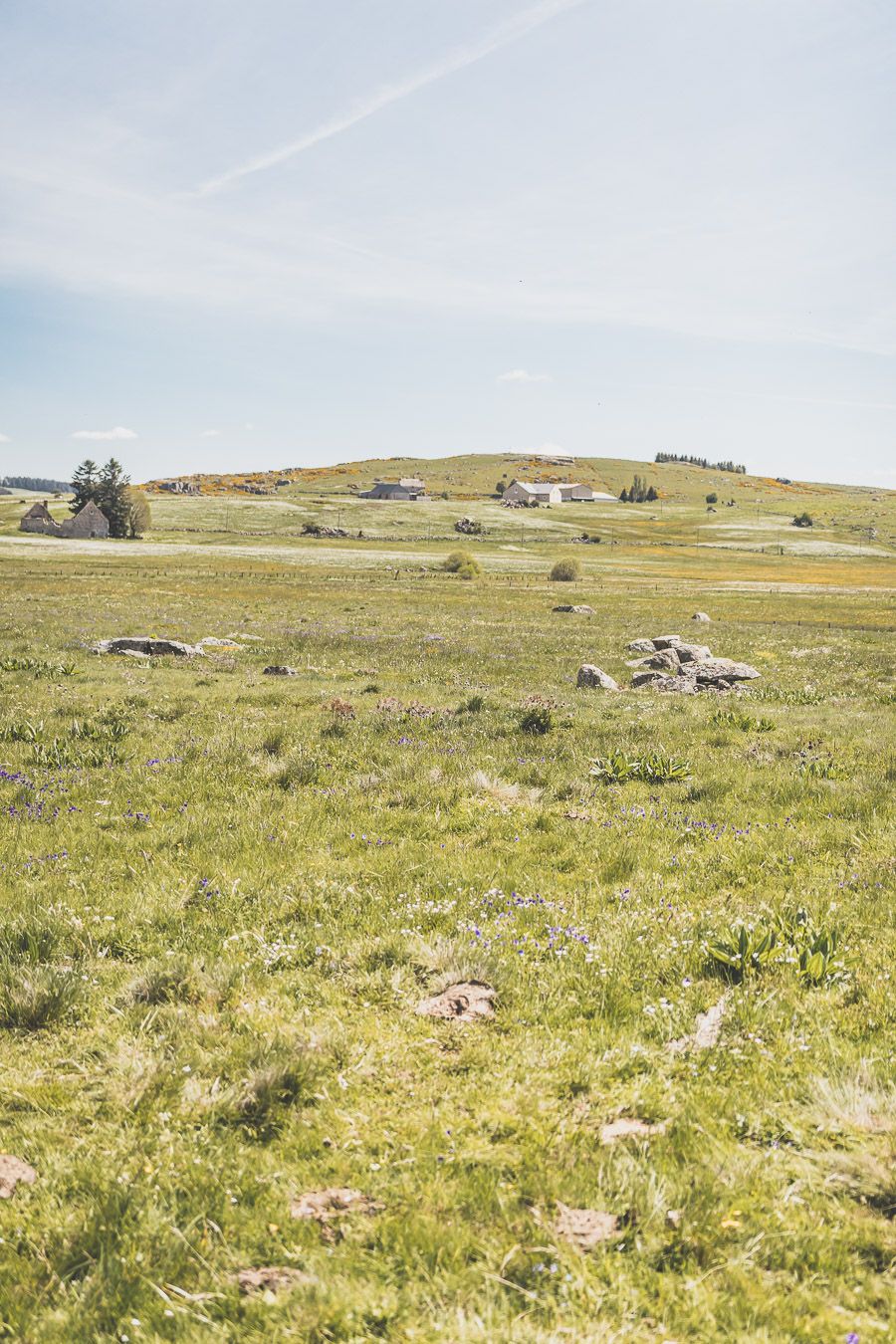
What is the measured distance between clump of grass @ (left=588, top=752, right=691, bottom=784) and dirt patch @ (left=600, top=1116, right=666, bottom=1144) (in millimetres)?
7640

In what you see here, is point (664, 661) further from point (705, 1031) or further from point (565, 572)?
point (565, 572)

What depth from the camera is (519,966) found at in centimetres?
628

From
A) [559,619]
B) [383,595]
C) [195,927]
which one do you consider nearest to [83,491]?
[383,595]

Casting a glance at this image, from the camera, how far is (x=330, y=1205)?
3.99 metres

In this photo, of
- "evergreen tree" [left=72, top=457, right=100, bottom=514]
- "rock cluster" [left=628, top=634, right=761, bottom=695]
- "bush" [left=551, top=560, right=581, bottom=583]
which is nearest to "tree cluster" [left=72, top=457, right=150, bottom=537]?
"evergreen tree" [left=72, top=457, right=100, bottom=514]

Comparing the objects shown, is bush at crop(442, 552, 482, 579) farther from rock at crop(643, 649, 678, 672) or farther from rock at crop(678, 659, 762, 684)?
rock at crop(678, 659, 762, 684)

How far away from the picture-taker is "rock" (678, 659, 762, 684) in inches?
875

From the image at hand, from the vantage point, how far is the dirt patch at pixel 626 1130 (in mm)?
4441

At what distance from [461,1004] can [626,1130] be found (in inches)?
68.0

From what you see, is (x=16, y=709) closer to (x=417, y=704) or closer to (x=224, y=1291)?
(x=417, y=704)

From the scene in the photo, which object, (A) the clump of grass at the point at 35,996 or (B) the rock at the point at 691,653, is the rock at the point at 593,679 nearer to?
(B) the rock at the point at 691,653

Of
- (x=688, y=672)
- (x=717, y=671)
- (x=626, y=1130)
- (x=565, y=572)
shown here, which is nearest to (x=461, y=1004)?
(x=626, y=1130)

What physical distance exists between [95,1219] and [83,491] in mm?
148622

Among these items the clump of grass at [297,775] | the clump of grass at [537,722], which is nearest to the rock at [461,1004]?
the clump of grass at [297,775]
